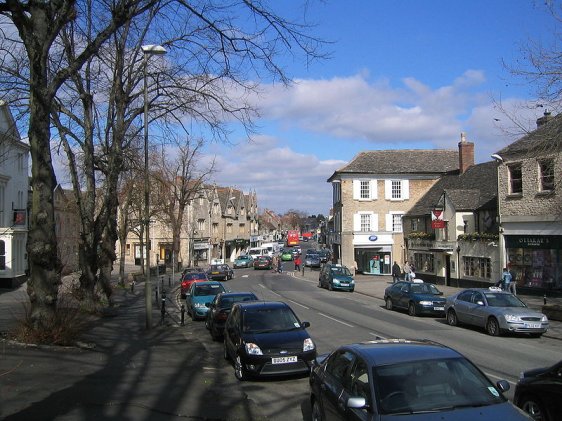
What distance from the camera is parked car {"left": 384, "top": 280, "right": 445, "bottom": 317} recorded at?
2298cm

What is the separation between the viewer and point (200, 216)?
81.5 meters

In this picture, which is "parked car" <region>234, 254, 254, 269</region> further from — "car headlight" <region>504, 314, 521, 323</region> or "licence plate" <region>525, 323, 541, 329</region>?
"licence plate" <region>525, 323, 541, 329</region>

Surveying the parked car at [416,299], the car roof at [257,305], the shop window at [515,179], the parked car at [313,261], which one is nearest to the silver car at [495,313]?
the parked car at [416,299]

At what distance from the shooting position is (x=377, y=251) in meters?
51.8

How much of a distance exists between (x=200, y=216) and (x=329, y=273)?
4632cm

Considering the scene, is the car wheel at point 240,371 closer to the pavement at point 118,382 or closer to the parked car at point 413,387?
the pavement at point 118,382

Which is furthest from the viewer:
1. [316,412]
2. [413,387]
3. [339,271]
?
[339,271]

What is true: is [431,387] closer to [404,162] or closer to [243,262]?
[404,162]

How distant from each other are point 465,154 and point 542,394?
41791 mm

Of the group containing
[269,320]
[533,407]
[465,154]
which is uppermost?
[465,154]

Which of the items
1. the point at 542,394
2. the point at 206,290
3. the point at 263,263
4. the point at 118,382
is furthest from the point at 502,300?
the point at 263,263

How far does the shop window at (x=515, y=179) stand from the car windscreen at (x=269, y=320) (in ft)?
71.4

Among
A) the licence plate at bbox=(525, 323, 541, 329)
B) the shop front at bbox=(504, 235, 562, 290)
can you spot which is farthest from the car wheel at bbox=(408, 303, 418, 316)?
the shop front at bbox=(504, 235, 562, 290)

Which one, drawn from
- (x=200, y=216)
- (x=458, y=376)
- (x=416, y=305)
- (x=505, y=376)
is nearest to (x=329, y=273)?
(x=416, y=305)
